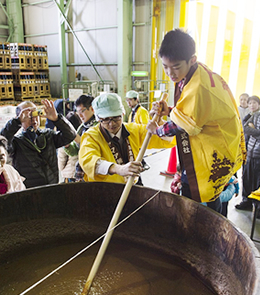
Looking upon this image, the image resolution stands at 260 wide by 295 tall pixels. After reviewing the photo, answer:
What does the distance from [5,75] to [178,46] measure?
718cm

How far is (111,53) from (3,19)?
15.4ft

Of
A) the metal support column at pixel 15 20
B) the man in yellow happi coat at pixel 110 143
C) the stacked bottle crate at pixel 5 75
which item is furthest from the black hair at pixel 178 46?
the metal support column at pixel 15 20

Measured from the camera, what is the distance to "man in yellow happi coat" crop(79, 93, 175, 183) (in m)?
1.50

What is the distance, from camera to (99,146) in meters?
1.66

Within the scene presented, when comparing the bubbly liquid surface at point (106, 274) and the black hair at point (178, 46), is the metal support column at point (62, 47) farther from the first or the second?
the bubbly liquid surface at point (106, 274)

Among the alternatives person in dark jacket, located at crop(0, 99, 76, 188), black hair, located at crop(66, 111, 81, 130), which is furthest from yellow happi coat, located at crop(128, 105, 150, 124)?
person in dark jacket, located at crop(0, 99, 76, 188)

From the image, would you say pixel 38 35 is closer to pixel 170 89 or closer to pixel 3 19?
pixel 3 19

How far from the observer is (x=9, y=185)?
6.22 ft

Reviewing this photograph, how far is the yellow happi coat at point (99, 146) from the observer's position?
5.10ft

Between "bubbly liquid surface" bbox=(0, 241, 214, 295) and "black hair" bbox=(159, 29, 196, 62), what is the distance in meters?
1.24

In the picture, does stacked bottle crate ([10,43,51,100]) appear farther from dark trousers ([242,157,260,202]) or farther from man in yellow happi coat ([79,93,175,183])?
man in yellow happi coat ([79,93,175,183])

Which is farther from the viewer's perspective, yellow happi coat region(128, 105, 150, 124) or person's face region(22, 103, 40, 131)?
yellow happi coat region(128, 105, 150, 124)

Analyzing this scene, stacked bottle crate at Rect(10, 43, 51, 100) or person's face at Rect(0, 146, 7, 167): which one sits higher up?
stacked bottle crate at Rect(10, 43, 51, 100)

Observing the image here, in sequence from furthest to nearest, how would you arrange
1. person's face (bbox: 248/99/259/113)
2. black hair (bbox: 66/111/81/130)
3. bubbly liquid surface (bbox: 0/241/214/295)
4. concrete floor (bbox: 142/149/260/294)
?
person's face (bbox: 248/99/259/113)
black hair (bbox: 66/111/81/130)
concrete floor (bbox: 142/149/260/294)
bubbly liquid surface (bbox: 0/241/214/295)
